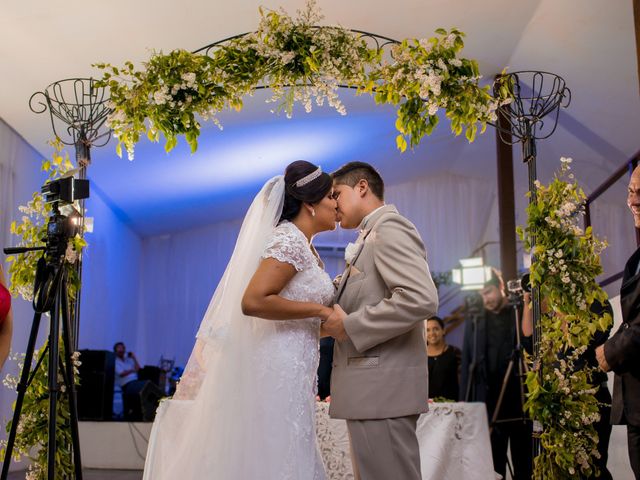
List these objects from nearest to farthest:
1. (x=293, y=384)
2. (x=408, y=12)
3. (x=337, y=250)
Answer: (x=293, y=384)
(x=408, y=12)
(x=337, y=250)

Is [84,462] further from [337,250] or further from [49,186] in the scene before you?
[337,250]

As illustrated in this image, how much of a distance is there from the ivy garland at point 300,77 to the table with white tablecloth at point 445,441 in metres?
1.67

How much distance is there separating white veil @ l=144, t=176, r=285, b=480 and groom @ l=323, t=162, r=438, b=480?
280mm

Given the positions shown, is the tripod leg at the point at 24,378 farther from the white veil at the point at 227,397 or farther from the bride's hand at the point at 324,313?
the bride's hand at the point at 324,313

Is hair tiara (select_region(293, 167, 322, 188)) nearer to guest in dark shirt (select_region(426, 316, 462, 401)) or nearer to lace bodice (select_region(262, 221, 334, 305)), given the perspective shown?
lace bodice (select_region(262, 221, 334, 305))

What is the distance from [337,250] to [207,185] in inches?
183

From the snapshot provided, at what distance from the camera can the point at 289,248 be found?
8.75ft

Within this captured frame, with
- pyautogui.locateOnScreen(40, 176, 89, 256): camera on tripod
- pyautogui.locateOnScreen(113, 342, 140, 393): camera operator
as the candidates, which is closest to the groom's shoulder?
pyautogui.locateOnScreen(40, 176, 89, 256): camera on tripod

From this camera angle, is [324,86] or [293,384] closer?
[293,384]

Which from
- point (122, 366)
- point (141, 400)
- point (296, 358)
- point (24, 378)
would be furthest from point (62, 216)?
point (122, 366)

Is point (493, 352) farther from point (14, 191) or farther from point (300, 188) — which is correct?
point (300, 188)

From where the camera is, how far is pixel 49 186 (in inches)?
130

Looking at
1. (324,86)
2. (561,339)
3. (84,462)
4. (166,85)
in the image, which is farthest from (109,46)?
(84,462)

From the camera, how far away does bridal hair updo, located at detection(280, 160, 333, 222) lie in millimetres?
2814
